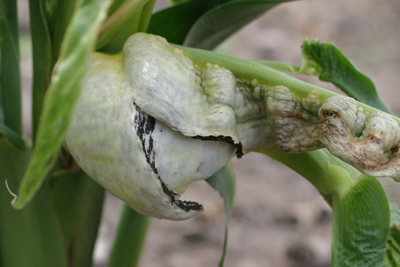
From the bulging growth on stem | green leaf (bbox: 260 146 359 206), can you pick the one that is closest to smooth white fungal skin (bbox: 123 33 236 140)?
the bulging growth on stem

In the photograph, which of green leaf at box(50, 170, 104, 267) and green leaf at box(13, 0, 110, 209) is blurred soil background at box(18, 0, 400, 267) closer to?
green leaf at box(50, 170, 104, 267)

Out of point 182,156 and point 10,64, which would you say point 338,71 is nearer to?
point 182,156

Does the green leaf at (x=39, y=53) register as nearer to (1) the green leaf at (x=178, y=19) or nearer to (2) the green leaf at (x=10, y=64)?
(2) the green leaf at (x=10, y=64)

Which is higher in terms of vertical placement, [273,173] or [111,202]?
[273,173]

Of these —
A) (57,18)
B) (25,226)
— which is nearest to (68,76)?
(57,18)

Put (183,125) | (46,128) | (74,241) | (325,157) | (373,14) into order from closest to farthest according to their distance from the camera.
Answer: (46,128) → (183,125) → (325,157) → (74,241) → (373,14)

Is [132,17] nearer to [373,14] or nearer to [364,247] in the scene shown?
[364,247]

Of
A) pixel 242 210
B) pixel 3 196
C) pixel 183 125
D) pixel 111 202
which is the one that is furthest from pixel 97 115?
pixel 111 202
